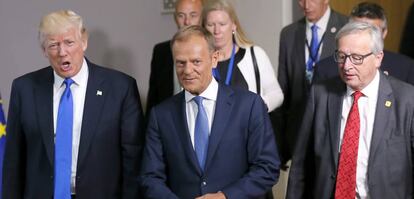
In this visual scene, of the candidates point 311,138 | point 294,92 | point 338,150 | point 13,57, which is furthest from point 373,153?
point 13,57

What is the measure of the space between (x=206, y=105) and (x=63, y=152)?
618 mm

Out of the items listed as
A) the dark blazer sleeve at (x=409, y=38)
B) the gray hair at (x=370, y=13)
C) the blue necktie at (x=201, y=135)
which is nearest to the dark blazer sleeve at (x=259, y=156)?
the blue necktie at (x=201, y=135)

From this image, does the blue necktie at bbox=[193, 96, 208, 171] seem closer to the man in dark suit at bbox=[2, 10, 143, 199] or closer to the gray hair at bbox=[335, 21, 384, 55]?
the man in dark suit at bbox=[2, 10, 143, 199]

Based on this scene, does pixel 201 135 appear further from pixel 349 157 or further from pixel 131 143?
pixel 349 157

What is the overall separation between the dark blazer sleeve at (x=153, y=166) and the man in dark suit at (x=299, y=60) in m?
1.38

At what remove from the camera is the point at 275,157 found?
2.47 meters

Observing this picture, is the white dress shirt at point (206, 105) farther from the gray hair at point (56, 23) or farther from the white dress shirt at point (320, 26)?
the white dress shirt at point (320, 26)

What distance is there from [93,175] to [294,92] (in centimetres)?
162

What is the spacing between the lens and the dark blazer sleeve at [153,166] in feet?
7.93

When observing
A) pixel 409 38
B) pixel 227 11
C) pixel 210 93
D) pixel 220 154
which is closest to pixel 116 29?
pixel 227 11

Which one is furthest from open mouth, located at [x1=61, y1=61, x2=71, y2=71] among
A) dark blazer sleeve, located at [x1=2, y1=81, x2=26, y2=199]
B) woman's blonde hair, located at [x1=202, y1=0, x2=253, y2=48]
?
woman's blonde hair, located at [x1=202, y1=0, x2=253, y2=48]

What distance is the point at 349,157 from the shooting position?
2473 millimetres

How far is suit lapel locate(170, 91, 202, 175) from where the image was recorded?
2.40 metres

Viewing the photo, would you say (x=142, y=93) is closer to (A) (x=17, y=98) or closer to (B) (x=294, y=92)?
(B) (x=294, y=92)
